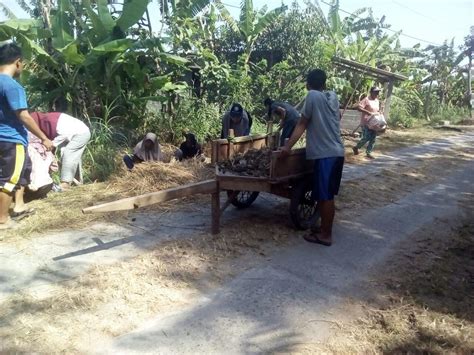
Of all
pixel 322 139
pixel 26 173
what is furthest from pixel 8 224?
pixel 322 139

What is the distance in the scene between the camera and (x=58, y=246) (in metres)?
4.25

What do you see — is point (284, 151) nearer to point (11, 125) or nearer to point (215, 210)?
point (215, 210)

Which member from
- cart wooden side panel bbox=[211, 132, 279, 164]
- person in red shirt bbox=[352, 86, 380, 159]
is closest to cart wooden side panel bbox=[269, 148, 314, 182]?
cart wooden side panel bbox=[211, 132, 279, 164]

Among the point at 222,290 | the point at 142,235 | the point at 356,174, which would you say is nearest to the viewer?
the point at 222,290

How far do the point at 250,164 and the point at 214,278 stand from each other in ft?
4.89

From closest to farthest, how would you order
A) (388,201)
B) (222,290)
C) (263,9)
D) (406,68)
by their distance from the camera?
(222,290) < (388,201) < (263,9) < (406,68)

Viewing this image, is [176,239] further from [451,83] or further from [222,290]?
[451,83]

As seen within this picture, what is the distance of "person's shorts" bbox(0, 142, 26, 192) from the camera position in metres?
4.50

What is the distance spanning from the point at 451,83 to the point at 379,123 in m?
15.6

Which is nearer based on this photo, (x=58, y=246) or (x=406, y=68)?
(x=58, y=246)

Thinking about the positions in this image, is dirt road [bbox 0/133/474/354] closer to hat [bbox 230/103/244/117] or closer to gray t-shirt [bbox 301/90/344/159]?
gray t-shirt [bbox 301/90/344/159]

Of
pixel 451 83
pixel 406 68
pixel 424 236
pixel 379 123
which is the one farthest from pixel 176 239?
pixel 451 83

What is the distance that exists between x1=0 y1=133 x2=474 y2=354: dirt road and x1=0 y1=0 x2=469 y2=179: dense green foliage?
9.36ft

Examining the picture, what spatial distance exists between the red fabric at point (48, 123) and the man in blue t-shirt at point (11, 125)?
1.09m
